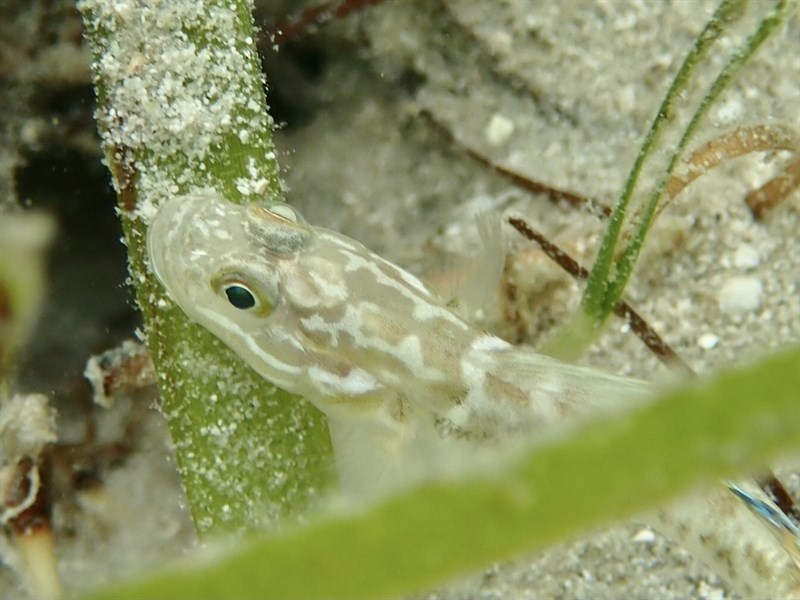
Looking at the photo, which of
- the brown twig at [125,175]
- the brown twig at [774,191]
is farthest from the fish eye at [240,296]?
the brown twig at [774,191]

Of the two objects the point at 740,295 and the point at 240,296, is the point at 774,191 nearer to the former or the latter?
the point at 740,295

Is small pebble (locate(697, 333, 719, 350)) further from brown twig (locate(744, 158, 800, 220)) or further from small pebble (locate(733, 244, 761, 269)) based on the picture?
brown twig (locate(744, 158, 800, 220))

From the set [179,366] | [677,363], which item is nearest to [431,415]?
[179,366]

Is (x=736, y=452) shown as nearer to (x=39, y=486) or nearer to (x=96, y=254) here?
(x=39, y=486)

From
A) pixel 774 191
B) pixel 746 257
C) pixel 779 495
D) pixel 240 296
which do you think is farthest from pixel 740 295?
pixel 240 296

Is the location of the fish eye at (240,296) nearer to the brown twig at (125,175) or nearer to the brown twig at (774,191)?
the brown twig at (125,175)
